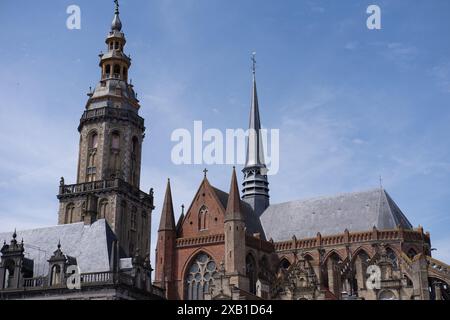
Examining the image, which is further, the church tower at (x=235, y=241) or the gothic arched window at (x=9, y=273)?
the church tower at (x=235, y=241)

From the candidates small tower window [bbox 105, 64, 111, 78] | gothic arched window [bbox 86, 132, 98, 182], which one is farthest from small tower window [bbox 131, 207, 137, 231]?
small tower window [bbox 105, 64, 111, 78]

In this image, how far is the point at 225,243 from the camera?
67.9m

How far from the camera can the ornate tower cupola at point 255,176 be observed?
276 ft

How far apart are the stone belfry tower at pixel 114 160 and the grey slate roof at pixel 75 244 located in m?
12.8

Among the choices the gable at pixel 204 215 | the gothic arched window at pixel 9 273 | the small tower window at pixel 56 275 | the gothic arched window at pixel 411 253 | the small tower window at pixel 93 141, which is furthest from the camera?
the small tower window at pixel 93 141

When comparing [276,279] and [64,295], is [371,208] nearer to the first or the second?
[276,279]

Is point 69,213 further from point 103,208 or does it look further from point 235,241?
point 235,241

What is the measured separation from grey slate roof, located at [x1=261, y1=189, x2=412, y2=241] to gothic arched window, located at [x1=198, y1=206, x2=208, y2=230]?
886 centimetres

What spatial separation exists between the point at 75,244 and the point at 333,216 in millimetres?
32185

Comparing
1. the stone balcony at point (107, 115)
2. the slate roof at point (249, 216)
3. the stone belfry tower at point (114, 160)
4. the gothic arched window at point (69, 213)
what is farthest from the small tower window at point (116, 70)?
the slate roof at point (249, 216)

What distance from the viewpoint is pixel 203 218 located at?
7306cm

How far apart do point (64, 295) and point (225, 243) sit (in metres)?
22.2

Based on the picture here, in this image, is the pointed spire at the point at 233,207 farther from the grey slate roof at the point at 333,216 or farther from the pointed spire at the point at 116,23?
the pointed spire at the point at 116,23
